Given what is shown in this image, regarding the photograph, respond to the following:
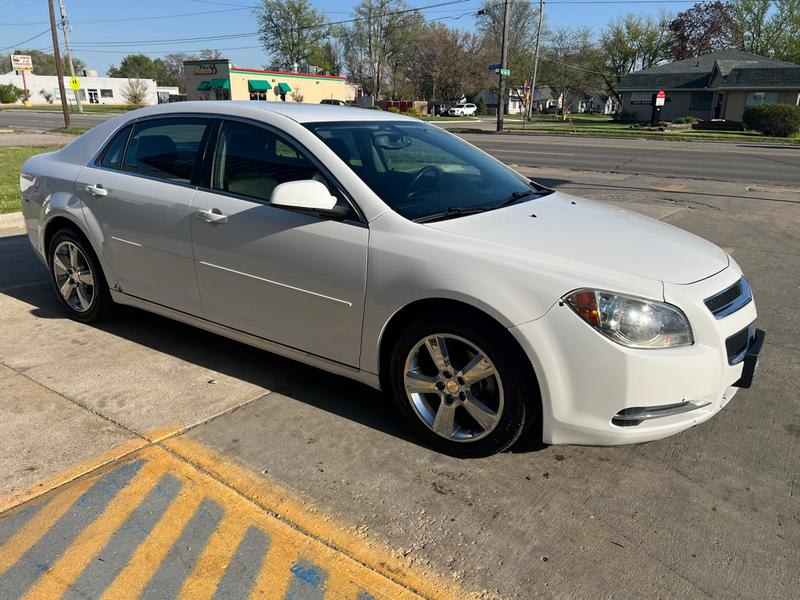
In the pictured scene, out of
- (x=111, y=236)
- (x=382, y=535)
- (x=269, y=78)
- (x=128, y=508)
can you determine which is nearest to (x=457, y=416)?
(x=382, y=535)

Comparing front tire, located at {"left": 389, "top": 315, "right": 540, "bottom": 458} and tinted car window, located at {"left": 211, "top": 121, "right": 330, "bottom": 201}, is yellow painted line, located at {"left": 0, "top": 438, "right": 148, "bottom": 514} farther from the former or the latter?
tinted car window, located at {"left": 211, "top": 121, "right": 330, "bottom": 201}

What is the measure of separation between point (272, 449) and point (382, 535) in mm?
836

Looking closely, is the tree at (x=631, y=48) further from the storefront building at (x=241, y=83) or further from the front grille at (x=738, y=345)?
the front grille at (x=738, y=345)

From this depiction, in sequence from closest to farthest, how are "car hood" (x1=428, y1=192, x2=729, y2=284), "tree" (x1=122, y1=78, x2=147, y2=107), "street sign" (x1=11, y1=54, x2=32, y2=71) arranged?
"car hood" (x1=428, y1=192, x2=729, y2=284)
"tree" (x1=122, y1=78, x2=147, y2=107)
"street sign" (x1=11, y1=54, x2=32, y2=71)

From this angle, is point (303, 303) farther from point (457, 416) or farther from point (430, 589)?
point (430, 589)

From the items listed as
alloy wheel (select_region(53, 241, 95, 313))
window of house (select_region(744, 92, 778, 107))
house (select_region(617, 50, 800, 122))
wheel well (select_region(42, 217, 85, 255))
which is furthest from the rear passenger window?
house (select_region(617, 50, 800, 122))

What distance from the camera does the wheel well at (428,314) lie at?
2756 millimetres

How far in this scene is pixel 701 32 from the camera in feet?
251

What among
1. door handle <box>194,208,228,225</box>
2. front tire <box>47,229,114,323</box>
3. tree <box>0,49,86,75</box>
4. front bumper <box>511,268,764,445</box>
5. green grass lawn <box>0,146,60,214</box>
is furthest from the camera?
tree <box>0,49,86,75</box>

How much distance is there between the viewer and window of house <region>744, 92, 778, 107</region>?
45938 mm

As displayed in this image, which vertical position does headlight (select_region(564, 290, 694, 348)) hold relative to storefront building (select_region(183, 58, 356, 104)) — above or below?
below

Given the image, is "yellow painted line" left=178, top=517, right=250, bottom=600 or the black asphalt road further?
the black asphalt road

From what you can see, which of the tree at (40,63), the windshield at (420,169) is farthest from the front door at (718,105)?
the tree at (40,63)

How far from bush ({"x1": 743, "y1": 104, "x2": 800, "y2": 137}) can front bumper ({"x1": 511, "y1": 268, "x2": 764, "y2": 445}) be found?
39219 mm
